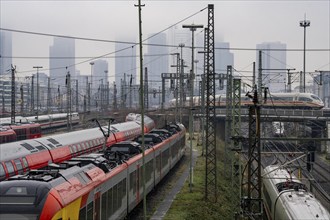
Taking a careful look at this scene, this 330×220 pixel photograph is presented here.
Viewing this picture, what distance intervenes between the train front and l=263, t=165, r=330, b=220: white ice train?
412 inches

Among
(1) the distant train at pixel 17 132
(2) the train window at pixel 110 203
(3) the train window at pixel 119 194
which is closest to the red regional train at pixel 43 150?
(3) the train window at pixel 119 194

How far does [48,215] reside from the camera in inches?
498

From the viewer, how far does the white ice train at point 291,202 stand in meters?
19.2

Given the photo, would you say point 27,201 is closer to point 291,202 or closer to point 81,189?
point 81,189

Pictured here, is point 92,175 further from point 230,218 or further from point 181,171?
point 181,171

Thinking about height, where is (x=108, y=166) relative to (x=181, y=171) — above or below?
above

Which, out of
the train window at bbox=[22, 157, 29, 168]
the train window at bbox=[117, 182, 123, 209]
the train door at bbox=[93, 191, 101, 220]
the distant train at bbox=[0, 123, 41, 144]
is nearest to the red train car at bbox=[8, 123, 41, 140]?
the distant train at bbox=[0, 123, 41, 144]

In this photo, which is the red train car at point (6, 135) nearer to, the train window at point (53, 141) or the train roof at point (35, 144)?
the train roof at point (35, 144)

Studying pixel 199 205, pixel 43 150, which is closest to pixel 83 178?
pixel 43 150

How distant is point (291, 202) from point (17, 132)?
32.3 meters

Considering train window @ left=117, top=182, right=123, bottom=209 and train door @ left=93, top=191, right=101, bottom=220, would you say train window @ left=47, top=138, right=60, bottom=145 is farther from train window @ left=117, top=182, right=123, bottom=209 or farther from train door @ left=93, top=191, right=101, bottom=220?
train door @ left=93, top=191, right=101, bottom=220

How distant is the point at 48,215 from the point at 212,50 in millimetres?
18533

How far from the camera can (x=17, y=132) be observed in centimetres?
4622

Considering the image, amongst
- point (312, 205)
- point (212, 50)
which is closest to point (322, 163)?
point (212, 50)
